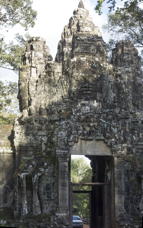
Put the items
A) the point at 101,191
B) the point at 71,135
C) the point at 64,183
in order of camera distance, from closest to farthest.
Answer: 1. the point at 64,183
2. the point at 71,135
3. the point at 101,191

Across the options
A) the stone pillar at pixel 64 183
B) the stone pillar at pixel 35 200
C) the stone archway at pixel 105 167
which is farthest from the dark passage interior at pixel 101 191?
the stone pillar at pixel 35 200

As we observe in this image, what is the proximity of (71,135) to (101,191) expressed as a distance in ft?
14.0

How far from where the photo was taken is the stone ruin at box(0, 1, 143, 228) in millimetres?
14641

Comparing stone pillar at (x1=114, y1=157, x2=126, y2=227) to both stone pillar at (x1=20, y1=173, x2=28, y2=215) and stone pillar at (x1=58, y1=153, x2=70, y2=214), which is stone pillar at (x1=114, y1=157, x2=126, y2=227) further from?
stone pillar at (x1=20, y1=173, x2=28, y2=215)

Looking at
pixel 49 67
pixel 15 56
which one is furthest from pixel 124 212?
pixel 15 56

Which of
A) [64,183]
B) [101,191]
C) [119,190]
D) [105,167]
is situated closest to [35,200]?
[64,183]

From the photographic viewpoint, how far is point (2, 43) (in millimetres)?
19922

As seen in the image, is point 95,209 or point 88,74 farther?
point 95,209

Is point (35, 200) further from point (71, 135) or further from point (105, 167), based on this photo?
point (105, 167)

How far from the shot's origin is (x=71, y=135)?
15047 mm

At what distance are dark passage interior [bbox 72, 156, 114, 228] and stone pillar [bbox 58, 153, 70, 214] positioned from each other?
53 cm

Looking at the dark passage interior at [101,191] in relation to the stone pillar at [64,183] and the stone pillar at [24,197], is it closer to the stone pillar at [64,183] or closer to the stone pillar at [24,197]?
the stone pillar at [64,183]

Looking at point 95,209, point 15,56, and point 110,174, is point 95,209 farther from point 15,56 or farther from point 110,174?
point 15,56

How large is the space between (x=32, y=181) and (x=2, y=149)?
189 centimetres
